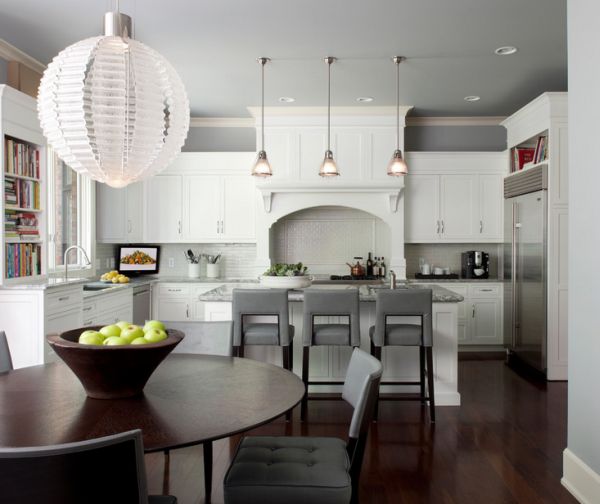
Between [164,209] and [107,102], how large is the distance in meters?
4.70

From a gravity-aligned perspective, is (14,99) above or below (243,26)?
below

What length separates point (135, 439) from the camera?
1.27 meters

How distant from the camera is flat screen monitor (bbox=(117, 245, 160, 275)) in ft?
22.7

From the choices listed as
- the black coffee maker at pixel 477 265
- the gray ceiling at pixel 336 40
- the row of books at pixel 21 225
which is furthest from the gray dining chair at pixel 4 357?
the black coffee maker at pixel 477 265

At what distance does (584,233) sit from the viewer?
278 cm

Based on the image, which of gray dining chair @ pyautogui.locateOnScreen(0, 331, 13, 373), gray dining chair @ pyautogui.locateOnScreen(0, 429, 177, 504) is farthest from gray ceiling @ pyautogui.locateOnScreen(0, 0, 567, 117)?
gray dining chair @ pyautogui.locateOnScreen(0, 429, 177, 504)

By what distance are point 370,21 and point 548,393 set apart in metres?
3.37

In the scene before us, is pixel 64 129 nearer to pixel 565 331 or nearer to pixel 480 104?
pixel 565 331

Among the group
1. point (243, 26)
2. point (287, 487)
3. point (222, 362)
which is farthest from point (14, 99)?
point (287, 487)

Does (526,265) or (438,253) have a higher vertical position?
(438,253)

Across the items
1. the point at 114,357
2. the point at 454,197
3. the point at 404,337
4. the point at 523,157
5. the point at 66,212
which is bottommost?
the point at 404,337

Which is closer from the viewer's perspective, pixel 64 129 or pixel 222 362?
pixel 64 129

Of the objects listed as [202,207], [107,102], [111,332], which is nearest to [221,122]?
[202,207]

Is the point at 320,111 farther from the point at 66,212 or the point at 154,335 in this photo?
the point at 154,335
